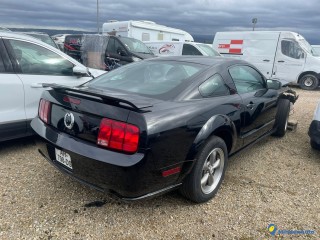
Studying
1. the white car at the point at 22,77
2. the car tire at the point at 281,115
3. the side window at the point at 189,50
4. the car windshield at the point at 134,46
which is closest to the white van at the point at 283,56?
the side window at the point at 189,50

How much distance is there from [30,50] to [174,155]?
8.77 ft

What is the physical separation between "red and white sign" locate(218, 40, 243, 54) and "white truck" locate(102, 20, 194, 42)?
362cm

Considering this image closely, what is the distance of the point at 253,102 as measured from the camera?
3562mm

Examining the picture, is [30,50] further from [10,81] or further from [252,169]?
[252,169]

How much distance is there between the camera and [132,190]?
2227mm

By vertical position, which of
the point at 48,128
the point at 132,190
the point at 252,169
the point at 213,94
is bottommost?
the point at 252,169

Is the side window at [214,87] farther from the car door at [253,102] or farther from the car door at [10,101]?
the car door at [10,101]

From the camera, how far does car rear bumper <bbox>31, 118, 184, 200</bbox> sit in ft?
7.14

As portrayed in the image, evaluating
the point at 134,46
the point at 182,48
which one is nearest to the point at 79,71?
the point at 134,46

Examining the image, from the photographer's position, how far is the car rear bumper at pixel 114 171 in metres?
2.18

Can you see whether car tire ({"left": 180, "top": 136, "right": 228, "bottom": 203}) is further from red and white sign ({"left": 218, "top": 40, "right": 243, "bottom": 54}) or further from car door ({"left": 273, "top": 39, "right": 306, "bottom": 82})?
red and white sign ({"left": 218, "top": 40, "right": 243, "bottom": 54})

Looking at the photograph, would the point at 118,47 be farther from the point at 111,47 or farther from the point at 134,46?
the point at 134,46

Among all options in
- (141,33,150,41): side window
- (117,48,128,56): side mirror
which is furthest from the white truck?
(117,48,128,56): side mirror

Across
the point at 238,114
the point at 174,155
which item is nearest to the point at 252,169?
the point at 238,114
